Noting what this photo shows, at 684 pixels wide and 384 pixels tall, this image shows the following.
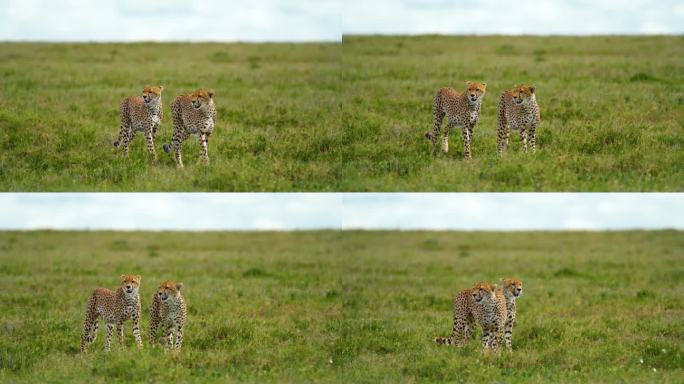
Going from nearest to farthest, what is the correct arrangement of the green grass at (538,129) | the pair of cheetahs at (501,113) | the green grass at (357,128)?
1. the pair of cheetahs at (501,113)
2. the green grass at (538,129)
3. the green grass at (357,128)

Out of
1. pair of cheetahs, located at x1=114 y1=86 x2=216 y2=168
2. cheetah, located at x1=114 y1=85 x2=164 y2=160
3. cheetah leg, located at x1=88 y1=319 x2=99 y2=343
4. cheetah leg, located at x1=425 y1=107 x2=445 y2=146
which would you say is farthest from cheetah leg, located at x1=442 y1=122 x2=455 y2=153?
cheetah leg, located at x1=88 y1=319 x2=99 y2=343

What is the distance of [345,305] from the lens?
53.2 ft

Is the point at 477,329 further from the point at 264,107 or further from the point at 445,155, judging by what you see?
the point at 264,107

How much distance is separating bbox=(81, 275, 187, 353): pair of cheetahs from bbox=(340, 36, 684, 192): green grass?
2.85m

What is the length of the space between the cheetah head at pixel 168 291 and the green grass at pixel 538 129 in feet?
8.96

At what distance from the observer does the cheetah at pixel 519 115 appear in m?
13.8

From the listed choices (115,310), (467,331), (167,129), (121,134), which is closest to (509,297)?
(467,331)

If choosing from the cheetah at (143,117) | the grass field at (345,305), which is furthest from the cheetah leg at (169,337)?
the cheetah at (143,117)

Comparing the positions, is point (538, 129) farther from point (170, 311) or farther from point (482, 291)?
point (170, 311)

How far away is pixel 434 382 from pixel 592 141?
14.4 feet

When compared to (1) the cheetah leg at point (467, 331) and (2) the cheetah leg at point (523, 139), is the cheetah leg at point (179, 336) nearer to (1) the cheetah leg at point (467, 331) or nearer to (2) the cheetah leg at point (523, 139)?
(1) the cheetah leg at point (467, 331)

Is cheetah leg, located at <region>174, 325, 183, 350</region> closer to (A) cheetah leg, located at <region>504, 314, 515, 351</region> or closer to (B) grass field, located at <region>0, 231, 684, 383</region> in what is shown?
(B) grass field, located at <region>0, 231, 684, 383</region>

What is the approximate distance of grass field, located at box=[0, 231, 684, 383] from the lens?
1321cm

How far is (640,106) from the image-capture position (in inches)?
672
